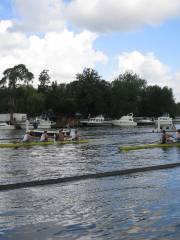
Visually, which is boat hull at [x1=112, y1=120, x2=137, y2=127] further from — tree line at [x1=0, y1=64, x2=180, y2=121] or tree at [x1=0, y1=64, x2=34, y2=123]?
tree at [x1=0, y1=64, x2=34, y2=123]

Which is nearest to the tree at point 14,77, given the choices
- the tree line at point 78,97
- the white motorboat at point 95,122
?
the tree line at point 78,97

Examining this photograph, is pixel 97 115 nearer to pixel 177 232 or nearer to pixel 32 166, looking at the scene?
pixel 32 166

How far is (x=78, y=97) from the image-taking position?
504 ft

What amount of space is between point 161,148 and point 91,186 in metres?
23.7

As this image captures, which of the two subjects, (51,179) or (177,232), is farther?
(51,179)

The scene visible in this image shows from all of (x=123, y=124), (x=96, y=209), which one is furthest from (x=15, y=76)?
(x=96, y=209)

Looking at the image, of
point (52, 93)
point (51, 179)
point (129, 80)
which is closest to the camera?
point (51, 179)

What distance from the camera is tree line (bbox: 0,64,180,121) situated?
144500mm

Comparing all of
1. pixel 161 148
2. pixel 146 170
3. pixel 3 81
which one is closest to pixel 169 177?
pixel 146 170

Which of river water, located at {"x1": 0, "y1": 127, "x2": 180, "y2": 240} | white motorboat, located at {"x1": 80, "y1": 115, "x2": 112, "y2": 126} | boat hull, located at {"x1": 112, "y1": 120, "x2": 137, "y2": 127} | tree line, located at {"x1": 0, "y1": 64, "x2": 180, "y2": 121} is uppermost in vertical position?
tree line, located at {"x1": 0, "y1": 64, "x2": 180, "y2": 121}

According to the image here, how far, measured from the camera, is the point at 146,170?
82.0 ft

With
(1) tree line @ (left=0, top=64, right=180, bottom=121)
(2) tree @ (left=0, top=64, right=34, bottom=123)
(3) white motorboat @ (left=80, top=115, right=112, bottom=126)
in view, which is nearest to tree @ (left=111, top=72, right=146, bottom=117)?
(1) tree line @ (left=0, top=64, right=180, bottom=121)

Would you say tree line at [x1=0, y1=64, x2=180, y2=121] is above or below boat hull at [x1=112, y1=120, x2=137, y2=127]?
above

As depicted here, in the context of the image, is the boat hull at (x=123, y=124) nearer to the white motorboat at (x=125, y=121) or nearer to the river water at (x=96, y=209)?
the white motorboat at (x=125, y=121)
